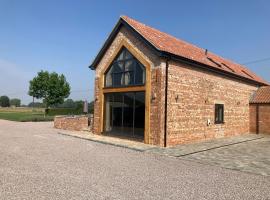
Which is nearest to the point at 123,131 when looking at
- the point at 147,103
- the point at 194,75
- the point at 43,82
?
the point at 147,103

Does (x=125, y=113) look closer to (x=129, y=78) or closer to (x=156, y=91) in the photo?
(x=129, y=78)

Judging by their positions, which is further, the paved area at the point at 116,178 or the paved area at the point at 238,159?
the paved area at the point at 238,159

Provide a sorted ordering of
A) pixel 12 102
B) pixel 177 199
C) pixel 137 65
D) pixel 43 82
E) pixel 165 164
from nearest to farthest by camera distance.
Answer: pixel 177 199 < pixel 165 164 < pixel 137 65 < pixel 43 82 < pixel 12 102

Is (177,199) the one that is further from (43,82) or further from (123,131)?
(43,82)

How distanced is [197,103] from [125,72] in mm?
4627

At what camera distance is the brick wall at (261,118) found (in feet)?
68.2

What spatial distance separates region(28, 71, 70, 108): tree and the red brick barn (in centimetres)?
3071

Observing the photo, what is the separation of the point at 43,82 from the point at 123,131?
34.4m

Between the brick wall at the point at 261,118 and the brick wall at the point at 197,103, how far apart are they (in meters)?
2.53

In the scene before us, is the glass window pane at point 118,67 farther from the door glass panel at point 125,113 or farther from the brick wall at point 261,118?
the brick wall at point 261,118

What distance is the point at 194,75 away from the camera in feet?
49.5

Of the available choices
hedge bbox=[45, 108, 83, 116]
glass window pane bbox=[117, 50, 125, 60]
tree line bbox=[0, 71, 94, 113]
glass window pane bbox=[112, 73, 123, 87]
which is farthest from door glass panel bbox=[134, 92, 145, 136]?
tree line bbox=[0, 71, 94, 113]

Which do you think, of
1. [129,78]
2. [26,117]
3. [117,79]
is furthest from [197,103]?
[26,117]

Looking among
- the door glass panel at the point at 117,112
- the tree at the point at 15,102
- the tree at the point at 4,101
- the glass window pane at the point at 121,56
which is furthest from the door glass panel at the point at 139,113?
the tree at the point at 15,102
